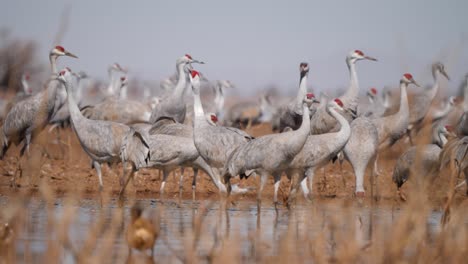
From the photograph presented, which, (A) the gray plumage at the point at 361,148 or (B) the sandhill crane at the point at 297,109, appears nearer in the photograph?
(A) the gray plumage at the point at 361,148

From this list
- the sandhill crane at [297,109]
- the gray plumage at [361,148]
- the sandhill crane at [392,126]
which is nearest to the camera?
the gray plumage at [361,148]

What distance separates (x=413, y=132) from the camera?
58.7 ft

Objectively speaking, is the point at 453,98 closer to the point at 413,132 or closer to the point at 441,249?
the point at 413,132

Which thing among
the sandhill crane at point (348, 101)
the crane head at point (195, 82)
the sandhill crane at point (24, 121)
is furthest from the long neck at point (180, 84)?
the crane head at point (195, 82)

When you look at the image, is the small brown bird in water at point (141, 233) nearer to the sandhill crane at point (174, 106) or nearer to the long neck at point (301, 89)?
the long neck at point (301, 89)

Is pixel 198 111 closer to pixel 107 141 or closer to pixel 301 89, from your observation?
pixel 107 141

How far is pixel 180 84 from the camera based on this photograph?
15.1 metres

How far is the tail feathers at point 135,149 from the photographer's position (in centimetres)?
1105

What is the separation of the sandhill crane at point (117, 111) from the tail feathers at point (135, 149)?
16.8 ft

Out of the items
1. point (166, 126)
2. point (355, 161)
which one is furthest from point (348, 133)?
point (166, 126)

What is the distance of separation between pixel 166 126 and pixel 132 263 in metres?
6.88

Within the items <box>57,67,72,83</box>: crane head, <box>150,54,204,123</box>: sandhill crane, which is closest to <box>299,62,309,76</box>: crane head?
<box>150,54,204,123</box>: sandhill crane

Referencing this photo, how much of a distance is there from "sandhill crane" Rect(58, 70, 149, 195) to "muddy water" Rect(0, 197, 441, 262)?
A: 0.67 meters

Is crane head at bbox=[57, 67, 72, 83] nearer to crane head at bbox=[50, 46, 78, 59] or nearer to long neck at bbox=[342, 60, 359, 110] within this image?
crane head at bbox=[50, 46, 78, 59]
